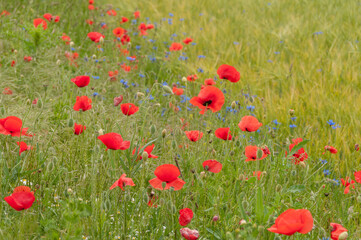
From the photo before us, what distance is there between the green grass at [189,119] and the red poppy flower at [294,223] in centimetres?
13

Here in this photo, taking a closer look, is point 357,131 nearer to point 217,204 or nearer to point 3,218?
point 217,204

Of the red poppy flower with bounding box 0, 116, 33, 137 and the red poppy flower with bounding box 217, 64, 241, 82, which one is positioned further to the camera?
the red poppy flower with bounding box 217, 64, 241, 82

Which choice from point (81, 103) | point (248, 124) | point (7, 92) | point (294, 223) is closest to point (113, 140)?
point (81, 103)

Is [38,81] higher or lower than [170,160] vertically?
lower

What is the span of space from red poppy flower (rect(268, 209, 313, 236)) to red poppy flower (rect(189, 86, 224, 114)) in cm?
68

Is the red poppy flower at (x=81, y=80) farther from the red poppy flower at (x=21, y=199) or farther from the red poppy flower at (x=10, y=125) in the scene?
the red poppy flower at (x=21, y=199)

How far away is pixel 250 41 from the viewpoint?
13.4 feet

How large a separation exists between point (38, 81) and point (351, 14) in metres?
2.92

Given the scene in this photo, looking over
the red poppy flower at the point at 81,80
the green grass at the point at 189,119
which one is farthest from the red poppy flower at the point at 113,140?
the red poppy flower at the point at 81,80

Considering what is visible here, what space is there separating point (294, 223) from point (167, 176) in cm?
47

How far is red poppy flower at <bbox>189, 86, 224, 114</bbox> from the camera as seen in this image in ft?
5.82

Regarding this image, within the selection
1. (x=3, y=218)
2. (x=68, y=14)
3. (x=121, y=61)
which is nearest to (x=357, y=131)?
(x=3, y=218)

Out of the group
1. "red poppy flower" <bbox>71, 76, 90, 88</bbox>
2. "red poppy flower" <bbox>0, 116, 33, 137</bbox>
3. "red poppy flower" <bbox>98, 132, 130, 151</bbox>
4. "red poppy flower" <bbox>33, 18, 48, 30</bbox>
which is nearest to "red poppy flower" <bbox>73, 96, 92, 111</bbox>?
"red poppy flower" <bbox>71, 76, 90, 88</bbox>

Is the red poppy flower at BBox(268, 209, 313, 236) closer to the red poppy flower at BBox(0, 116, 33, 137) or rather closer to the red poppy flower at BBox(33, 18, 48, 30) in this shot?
the red poppy flower at BBox(0, 116, 33, 137)
